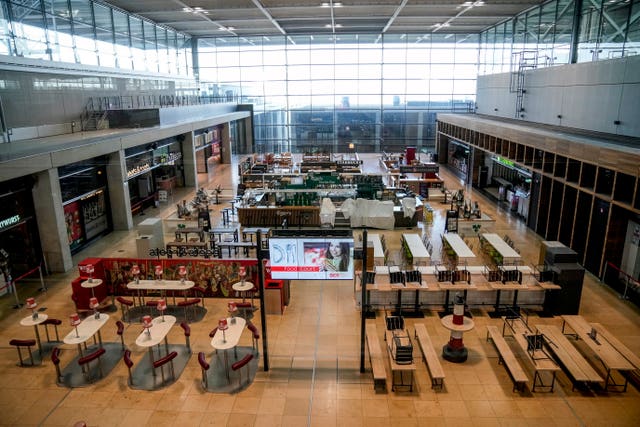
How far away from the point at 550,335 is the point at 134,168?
17755mm

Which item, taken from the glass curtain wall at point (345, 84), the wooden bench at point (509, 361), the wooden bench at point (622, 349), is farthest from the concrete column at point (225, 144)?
the wooden bench at point (622, 349)

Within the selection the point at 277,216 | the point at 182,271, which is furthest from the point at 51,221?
the point at 277,216

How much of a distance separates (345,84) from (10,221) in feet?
102

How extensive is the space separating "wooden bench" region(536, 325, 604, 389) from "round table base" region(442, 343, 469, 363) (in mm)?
1775

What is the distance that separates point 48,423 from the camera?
7.69 m

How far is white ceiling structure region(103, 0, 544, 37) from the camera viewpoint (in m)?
25.8

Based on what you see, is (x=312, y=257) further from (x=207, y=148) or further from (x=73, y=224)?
(x=207, y=148)

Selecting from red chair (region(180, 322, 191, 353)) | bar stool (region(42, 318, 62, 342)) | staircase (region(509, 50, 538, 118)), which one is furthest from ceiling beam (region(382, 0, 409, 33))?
bar stool (region(42, 318, 62, 342))

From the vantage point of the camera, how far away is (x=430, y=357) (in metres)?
8.84

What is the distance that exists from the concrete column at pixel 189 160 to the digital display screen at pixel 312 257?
1933 centimetres

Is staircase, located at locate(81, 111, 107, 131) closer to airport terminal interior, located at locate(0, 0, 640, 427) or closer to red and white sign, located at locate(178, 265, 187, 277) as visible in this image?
airport terminal interior, located at locate(0, 0, 640, 427)

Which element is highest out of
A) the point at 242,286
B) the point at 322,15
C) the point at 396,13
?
the point at 322,15

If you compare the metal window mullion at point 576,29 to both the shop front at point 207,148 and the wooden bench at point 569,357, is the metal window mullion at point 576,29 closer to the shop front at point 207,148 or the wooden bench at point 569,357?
the wooden bench at point 569,357

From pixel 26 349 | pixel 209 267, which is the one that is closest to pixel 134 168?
pixel 209 267
